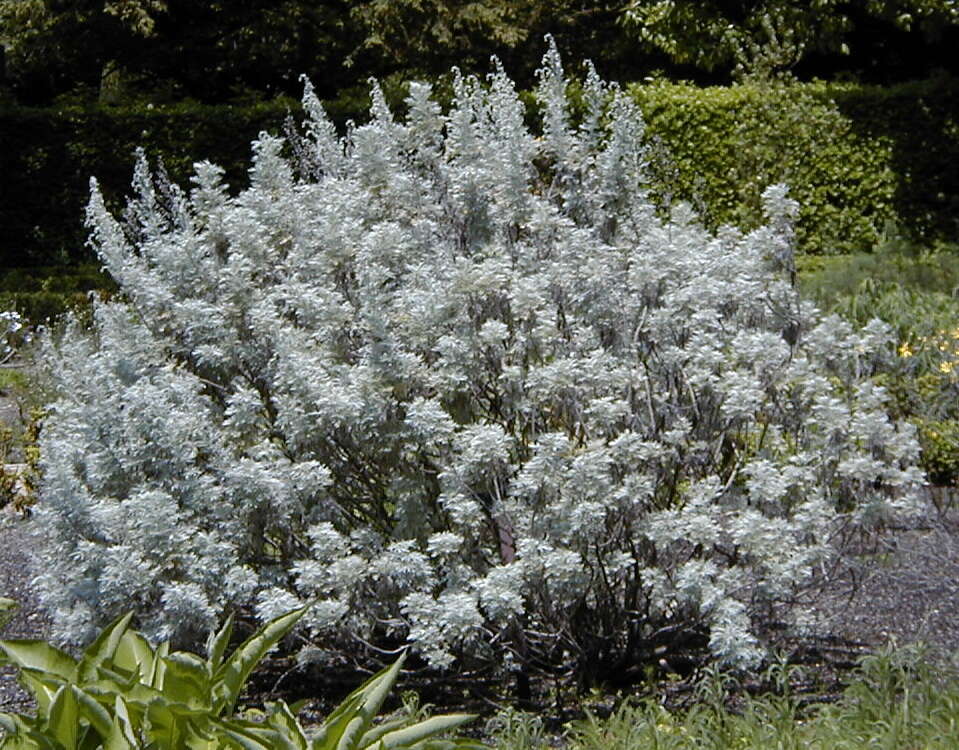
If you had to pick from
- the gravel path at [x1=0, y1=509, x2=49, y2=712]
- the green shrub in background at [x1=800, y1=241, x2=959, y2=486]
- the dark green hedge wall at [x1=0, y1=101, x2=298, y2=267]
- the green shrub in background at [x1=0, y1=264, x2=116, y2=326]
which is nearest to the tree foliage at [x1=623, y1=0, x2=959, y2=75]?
the green shrub in background at [x1=800, y1=241, x2=959, y2=486]

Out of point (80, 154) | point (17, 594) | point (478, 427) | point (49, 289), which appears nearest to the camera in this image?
point (478, 427)

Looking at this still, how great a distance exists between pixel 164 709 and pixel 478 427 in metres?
1.46

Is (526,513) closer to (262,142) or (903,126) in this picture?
(262,142)

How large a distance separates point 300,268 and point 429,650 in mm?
Result: 1252

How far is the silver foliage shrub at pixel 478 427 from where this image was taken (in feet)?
13.0

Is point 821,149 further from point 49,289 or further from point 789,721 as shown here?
point 789,721

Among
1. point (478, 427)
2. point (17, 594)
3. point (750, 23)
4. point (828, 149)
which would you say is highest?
point (478, 427)

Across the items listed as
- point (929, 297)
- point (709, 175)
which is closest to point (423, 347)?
point (929, 297)

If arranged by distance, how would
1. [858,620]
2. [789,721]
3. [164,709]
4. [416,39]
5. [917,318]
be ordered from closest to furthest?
[164,709]
[789,721]
[858,620]
[917,318]
[416,39]

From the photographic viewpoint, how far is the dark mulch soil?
173 inches

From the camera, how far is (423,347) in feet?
13.5

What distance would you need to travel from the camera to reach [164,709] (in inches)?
107

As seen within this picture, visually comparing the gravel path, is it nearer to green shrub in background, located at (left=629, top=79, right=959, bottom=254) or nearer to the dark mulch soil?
the dark mulch soil

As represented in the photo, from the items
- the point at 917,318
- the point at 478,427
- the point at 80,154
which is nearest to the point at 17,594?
the point at 478,427
